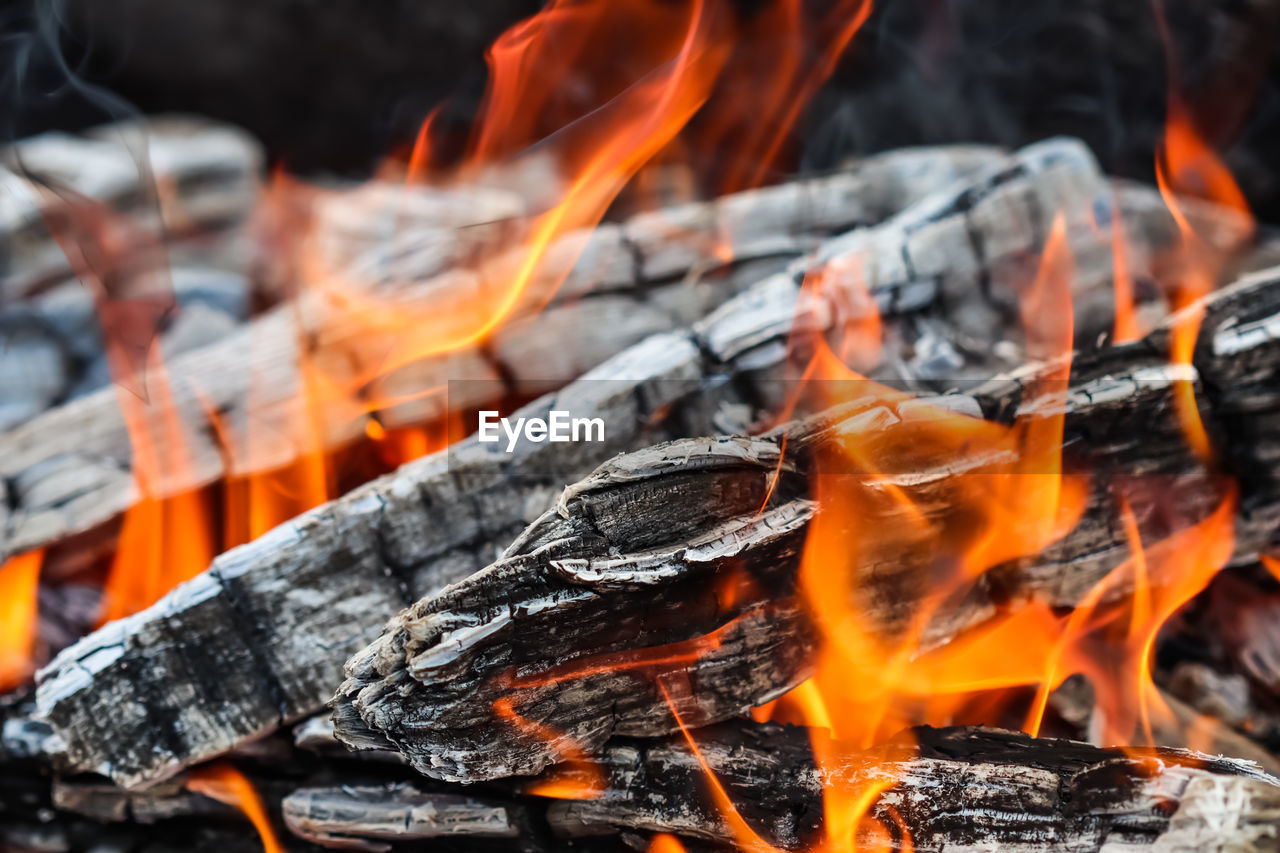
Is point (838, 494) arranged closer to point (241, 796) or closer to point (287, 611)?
point (287, 611)

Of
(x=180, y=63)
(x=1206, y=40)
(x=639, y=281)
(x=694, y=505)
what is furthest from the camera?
(x=180, y=63)

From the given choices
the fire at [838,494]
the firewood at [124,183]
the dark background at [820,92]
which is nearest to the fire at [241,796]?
the fire at [838,494]

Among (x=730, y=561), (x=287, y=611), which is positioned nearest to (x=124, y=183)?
(x=287, y=611)

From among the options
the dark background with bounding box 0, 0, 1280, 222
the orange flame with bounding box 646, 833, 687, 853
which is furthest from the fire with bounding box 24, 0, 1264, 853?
the dark background with bounding box 0, 0, 1280, 222

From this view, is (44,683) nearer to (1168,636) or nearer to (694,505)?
(694,505)

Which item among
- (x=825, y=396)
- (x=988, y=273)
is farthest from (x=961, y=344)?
(x=825, y=396)

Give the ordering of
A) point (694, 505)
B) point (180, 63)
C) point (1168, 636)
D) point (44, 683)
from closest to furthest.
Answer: point (694, 505) → point (44, 683) → point (1168, 636) → point (180, 63)

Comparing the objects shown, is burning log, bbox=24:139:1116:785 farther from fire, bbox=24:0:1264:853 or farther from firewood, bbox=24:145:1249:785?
fire, bbox=24:0:1264:853
